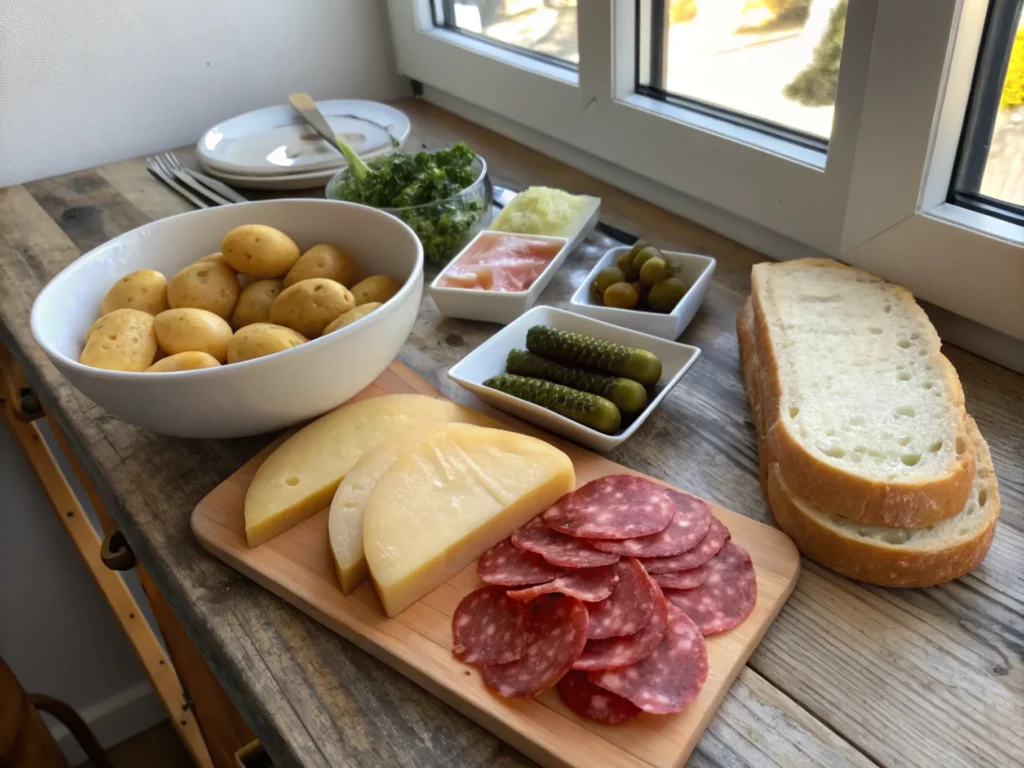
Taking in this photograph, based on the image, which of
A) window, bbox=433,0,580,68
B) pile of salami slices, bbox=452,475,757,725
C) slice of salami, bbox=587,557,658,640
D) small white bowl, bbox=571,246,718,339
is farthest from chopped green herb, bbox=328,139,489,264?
slice of salami, bbox=587,557,658,640

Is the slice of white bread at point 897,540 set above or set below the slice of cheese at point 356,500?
below

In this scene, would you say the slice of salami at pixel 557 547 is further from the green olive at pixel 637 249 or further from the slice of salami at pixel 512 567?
the green olive at pixel 637 249

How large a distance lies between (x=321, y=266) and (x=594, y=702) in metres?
0.59

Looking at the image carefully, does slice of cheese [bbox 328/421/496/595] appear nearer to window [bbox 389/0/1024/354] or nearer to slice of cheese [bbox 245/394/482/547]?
slice of cheese [bbox 245/394/482/547]

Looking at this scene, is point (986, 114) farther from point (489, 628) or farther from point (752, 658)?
point (489, 628)

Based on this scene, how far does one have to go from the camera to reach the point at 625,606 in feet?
2.00

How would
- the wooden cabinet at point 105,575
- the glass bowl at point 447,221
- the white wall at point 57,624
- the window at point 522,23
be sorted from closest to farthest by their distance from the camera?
the glass bowl at point 447,221
the wooden cabinet at point 105,575
the window at point 522,23
the white wall at point 57,624

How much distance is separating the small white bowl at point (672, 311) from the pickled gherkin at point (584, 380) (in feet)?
0.40

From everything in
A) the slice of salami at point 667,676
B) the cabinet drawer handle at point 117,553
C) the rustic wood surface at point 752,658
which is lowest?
the cabinet drawer handle at point 117,553

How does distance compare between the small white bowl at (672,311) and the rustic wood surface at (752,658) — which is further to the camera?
the small white bowl at (672,311)

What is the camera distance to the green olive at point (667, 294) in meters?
0.96

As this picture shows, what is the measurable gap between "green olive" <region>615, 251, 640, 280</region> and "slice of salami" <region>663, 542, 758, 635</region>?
0.44 meters

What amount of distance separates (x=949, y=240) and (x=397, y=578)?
2.28ft

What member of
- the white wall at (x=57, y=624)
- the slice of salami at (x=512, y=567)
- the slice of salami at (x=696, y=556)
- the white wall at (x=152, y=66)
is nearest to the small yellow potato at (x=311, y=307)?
the slice of salami at (x=512, y=567)
